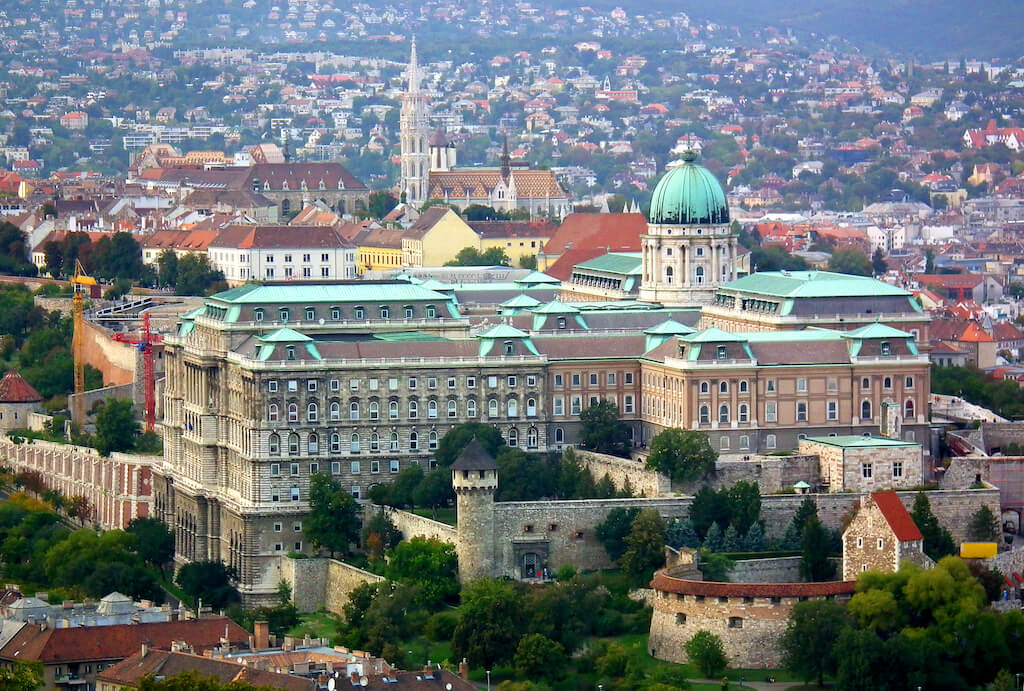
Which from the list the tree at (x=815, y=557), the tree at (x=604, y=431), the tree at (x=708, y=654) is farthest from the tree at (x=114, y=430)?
the tree at (x=708, y=654)

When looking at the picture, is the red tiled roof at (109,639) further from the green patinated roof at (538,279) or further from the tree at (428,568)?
the green patinated roof at (538,279)

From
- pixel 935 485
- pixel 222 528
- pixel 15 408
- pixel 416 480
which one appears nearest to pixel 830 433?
pixel 935 485

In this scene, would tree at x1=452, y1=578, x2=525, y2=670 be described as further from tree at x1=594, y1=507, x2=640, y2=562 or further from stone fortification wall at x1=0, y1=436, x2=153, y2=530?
stone fortification wall at x1=0, y1=436, x2=153, y2=530

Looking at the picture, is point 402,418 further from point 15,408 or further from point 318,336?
point 15,408

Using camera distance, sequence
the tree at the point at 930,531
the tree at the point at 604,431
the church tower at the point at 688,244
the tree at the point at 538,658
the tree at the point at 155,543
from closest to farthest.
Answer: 1. the tree at the point at 538,658
2. the tree at the point at 930,531
3. the tree at the point at 604,431
4. the tree at the point at 155,543
5. the church tower at the point at 688,244

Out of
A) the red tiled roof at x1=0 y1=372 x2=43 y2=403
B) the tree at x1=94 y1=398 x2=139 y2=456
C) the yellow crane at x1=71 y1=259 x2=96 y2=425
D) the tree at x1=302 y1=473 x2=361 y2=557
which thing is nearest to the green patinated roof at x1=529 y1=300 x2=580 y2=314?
the tree at x1=302 y1=473 x2=361 y2=557

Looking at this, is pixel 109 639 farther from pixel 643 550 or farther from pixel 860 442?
pixel 860 442
